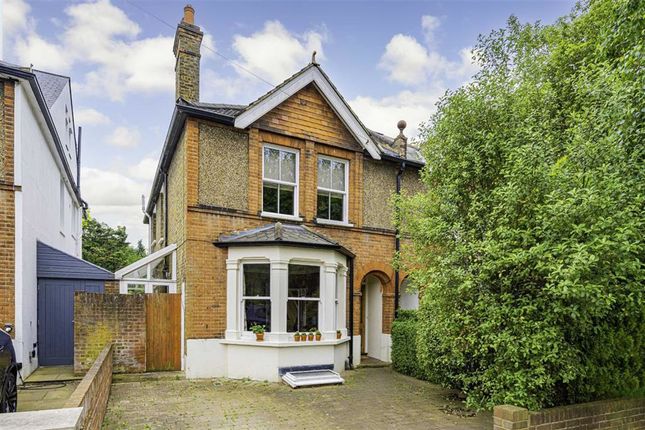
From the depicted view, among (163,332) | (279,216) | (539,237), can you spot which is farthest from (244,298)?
(539,237)

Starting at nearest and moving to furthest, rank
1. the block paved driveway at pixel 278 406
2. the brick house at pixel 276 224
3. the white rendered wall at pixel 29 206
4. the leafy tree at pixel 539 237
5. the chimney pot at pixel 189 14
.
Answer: the leafy tree at pixel 539 237
the block paved driveway at pixel 278 406
the white rendered wall at pixel 29 206
the brick house at pixel 276 224
the chimney pot at pixel 189 14

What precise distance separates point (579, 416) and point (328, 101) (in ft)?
30.0

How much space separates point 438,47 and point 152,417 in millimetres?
11701

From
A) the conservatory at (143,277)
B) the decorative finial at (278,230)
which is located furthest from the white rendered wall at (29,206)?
the decorative finial at (278,230)

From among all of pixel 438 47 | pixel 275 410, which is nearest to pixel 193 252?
pixel 275 410

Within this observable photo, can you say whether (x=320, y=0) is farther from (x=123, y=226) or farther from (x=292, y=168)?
(x=123, y=226)

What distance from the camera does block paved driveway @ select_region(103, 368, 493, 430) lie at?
6.25 m

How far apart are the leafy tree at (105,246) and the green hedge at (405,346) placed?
97.7 feet

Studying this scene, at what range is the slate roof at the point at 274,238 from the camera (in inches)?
364

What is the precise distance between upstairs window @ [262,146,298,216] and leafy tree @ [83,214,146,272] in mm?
28260

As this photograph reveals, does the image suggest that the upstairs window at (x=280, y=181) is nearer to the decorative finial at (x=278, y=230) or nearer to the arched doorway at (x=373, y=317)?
the decorative finial at (x=278, y=230)

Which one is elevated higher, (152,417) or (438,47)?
(438,47)

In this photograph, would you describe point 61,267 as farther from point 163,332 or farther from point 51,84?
point 51,84

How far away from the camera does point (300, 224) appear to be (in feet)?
35.3
